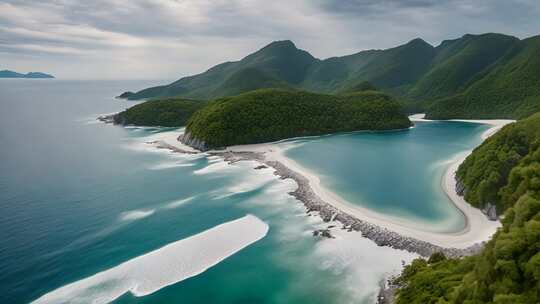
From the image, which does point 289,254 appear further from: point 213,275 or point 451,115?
point 451,115

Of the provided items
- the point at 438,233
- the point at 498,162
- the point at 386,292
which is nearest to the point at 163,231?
the point at 386,292

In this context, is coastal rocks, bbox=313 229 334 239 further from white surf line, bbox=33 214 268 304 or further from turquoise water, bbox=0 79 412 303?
white surf line, bbox=33 214 268 304

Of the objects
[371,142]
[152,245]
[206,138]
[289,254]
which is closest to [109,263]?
[152,245]

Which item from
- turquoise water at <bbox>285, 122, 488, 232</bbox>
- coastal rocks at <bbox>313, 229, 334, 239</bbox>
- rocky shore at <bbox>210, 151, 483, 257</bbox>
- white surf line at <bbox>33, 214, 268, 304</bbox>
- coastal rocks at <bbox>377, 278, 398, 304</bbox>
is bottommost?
white surf line at <bbox>33, 214, 268, 304</bbox>

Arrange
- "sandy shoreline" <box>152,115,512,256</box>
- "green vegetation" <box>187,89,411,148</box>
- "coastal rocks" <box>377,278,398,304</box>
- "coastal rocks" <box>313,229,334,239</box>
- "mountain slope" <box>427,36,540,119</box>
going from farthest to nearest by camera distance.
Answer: "mountain slope" <box>427,36,540,119</box> < "green vegetation" <box>187,89,411,148</box> < "coastal rocks" <box>313,229,334,239</box> < "sandy shoreline" <box>152,115,512,256</box> < "coastal rocks" <box>377,278,398,304</box>

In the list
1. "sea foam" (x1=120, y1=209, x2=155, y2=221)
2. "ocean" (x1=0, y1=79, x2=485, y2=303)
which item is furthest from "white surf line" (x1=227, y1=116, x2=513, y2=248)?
"sea foam" (x1=120, y1=209, x2=155, y2=221)

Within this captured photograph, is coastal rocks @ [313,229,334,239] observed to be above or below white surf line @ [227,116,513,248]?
below

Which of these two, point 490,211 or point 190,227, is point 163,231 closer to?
point 190,227
